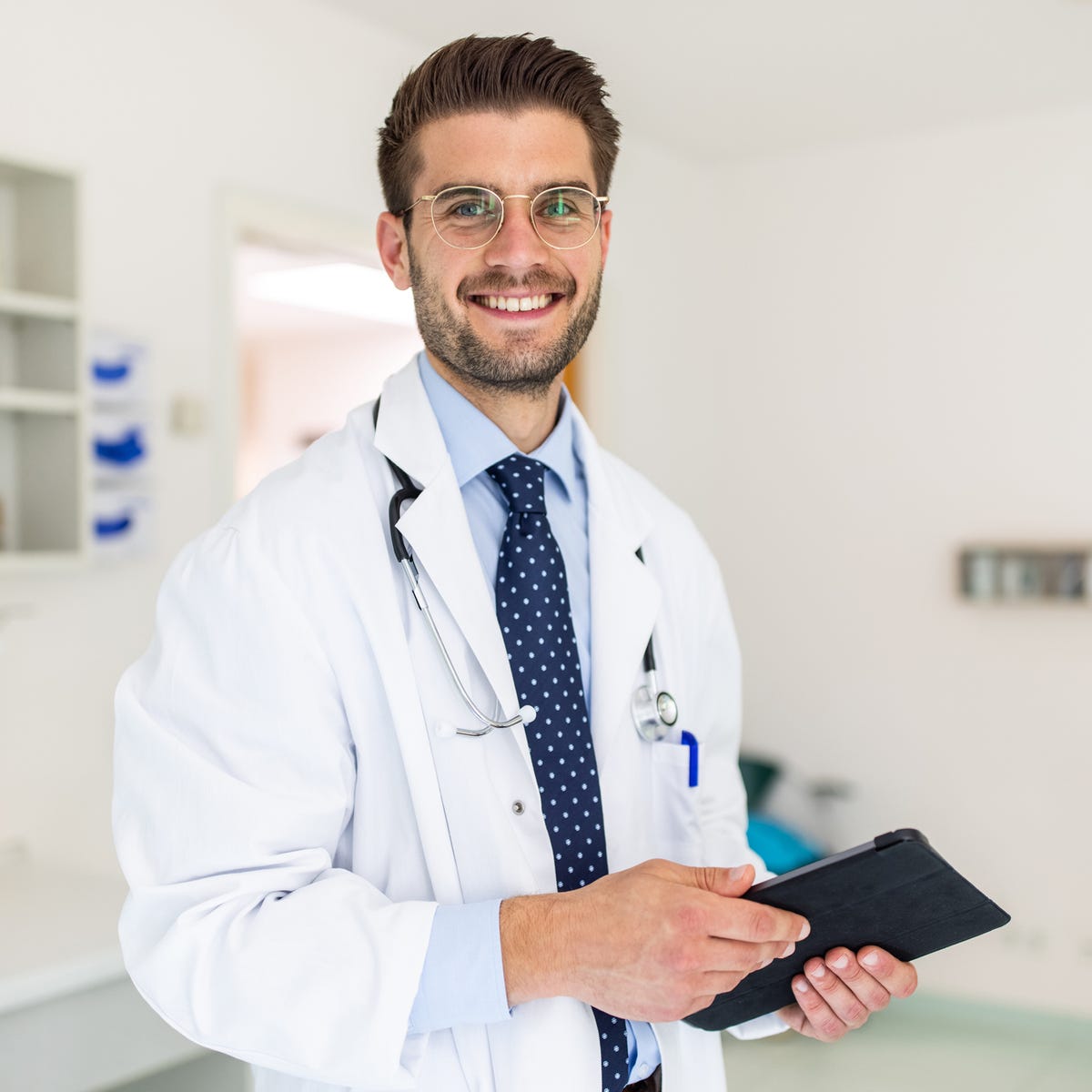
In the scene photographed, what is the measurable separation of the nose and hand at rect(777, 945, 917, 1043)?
0.72m

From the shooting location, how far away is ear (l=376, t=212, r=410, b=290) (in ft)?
4.21

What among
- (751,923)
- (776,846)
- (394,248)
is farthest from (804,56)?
(751,923)

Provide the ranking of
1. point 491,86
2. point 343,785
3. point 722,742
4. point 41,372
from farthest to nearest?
point 41,372 < point 722,742 < point 491,86 < point 343,785

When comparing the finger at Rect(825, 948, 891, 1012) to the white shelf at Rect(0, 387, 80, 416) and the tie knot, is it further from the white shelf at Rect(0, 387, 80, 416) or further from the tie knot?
the white shelf at Rect(0, 387, 80, 416)

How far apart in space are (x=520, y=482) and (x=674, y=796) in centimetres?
37

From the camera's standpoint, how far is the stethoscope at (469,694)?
44.1 inches

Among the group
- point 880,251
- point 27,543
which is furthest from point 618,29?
point 27,543

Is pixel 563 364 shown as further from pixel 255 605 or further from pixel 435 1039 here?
pixel 435 1039

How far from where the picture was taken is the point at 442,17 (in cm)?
316

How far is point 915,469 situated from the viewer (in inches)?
163

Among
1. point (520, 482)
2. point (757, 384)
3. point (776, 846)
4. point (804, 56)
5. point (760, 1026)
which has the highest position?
point (804, 56)

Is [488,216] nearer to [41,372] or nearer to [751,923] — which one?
[751,923]

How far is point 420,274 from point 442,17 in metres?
2.22

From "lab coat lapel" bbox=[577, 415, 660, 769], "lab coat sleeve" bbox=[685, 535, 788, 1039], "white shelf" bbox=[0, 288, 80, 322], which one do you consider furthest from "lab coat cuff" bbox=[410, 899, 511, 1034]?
"white shelf" bbox=[0, 288, 80, 322]
